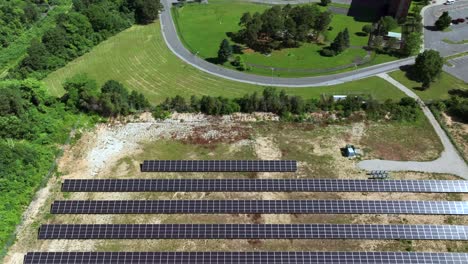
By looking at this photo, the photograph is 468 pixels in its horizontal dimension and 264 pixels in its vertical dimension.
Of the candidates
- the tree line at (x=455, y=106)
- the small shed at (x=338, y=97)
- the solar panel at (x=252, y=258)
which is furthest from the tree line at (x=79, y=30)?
the tree line at (x=455, y=106)

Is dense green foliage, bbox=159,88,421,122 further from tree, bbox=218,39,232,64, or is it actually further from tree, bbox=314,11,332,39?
tree, bbox=314,11,332,39

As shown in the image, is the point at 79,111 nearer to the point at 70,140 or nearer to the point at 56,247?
the point at 70,140

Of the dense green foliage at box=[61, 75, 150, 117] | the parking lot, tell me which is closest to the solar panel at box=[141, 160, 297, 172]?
the dense green foliage at box=[61, 75, 150, 117]

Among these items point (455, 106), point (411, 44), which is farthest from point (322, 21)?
point (455, 106)

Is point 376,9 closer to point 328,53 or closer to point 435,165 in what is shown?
point 328,53

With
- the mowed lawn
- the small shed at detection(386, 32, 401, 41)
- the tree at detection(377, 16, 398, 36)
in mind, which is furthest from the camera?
the tree at detection(377, 16, 398, 36)

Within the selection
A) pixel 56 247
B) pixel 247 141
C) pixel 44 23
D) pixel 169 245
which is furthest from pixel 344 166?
pixel 44 23

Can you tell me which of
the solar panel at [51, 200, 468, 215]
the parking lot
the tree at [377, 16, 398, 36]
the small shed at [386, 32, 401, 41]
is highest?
the tree at [377, 16, 398, 36]
